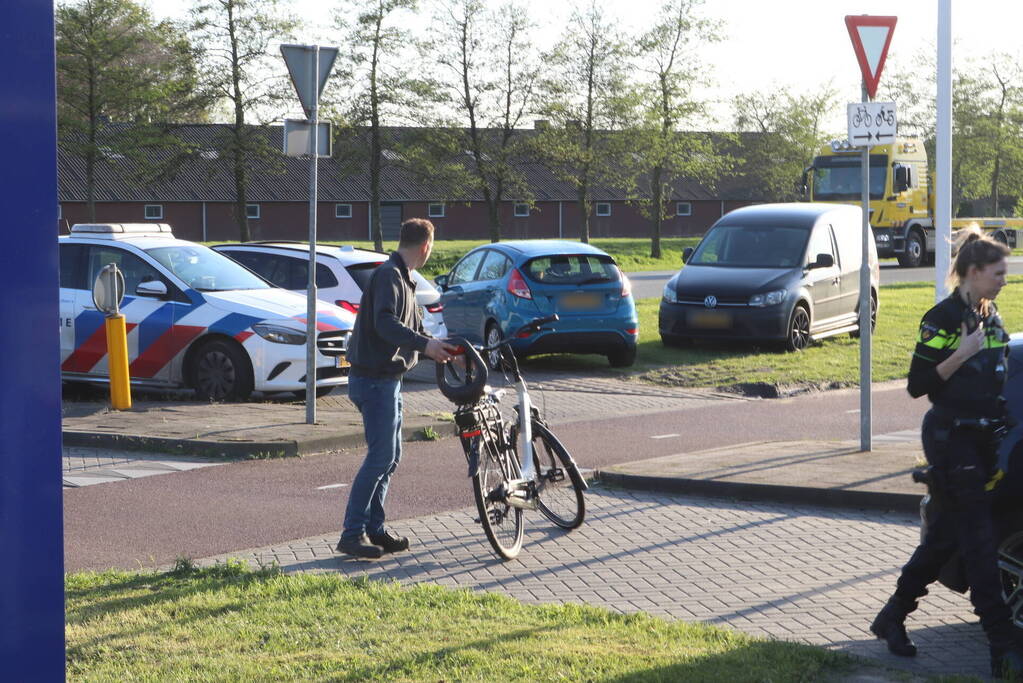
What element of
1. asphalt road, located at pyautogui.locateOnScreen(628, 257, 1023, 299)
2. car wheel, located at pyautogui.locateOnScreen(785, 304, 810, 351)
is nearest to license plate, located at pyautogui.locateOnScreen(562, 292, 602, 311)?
car wheel, located at pyautogui.locateOnScreen(785, 304, 810, 351)

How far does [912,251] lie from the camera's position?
126 feet

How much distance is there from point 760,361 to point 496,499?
10.0 m

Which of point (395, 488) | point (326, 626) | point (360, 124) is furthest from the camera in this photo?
point (360, 124)

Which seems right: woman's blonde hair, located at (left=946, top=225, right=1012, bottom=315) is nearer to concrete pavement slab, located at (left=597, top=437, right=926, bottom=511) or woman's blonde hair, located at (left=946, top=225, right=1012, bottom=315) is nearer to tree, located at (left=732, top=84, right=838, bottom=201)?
concrete pavement slab, located at (left=597, top=437, right=926, bottom=511)

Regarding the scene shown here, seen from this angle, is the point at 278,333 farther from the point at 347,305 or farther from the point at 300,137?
the point at 300,137

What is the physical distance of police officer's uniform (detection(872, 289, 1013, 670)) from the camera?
493cm

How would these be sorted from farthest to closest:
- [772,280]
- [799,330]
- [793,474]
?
1. [799,330]
2. [772,280]
3. [793,474]

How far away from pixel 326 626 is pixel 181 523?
2.83 meters

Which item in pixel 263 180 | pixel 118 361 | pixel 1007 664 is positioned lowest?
pixel 1007 664

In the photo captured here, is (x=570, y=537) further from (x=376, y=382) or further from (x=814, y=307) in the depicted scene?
(x=814, y=307)

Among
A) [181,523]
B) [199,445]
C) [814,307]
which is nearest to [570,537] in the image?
[181,523]

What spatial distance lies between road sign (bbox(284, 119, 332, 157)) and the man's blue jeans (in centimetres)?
462

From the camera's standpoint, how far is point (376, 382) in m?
6.95

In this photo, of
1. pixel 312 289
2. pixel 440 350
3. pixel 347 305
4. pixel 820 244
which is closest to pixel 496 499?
pixel 440 350
